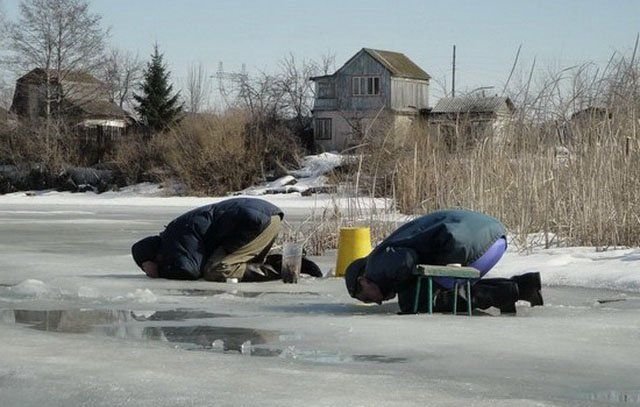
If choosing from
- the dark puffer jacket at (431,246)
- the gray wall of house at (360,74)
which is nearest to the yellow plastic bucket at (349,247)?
the dark puffer jacket at (431,246)

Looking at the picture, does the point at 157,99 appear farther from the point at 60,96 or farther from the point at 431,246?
the point at 431,246

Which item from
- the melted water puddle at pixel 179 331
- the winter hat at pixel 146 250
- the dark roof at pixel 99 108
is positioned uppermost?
the dark roof at pixel 99 108

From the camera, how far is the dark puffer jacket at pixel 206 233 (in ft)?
40.7

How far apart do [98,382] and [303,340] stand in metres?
2.10

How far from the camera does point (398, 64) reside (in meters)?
73.1

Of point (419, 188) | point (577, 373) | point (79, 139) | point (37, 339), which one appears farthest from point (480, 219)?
point (79, 139)

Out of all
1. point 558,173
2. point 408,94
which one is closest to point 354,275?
point 558,173

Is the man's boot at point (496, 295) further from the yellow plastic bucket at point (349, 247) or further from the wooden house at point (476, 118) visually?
the wooden house at point (476, 118)

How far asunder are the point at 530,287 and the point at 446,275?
1.17 meters

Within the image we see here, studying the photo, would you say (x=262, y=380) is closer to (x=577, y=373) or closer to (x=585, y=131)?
(x=577, y=373)

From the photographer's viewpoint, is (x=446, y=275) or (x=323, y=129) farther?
(x=323, y=129)

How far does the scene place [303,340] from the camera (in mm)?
7977

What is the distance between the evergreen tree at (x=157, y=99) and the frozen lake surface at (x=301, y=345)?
49.9 metres

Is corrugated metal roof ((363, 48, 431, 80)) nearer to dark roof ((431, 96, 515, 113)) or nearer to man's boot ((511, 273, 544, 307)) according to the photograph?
dark roof ((431, 96, 515, 113))
